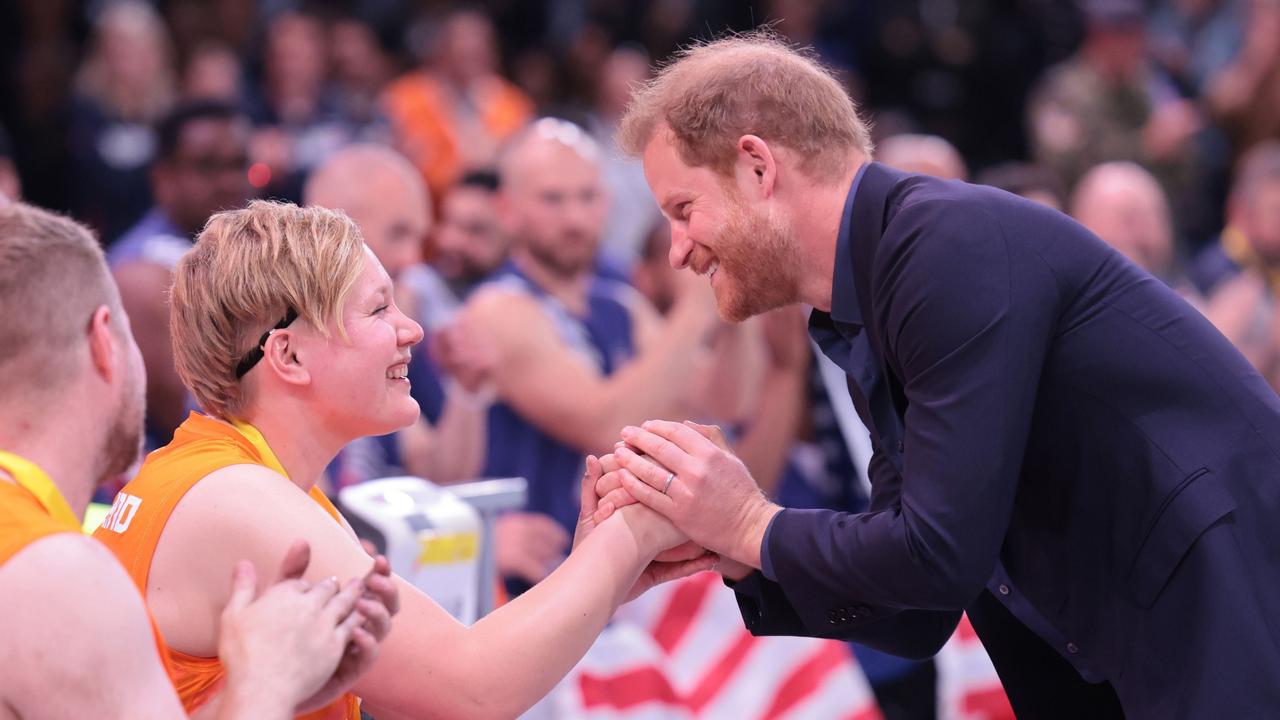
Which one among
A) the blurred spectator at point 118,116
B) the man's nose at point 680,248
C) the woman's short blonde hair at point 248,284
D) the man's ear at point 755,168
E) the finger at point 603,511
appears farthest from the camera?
the blurred spectator at point 118,116

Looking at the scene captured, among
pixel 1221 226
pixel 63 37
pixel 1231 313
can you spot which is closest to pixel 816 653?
pixel 1231 313

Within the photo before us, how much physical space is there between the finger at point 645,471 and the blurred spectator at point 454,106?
233 inches

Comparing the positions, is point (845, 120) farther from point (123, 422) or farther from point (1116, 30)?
point (1116, 30)

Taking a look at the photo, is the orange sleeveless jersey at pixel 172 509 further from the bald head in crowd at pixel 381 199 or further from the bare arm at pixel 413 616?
the bald head in crowd at pixel 381 199

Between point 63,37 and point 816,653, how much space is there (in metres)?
7.41

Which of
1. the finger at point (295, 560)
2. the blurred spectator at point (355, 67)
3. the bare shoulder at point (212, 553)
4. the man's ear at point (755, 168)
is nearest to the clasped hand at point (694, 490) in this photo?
the man's ear at point (755, 168)

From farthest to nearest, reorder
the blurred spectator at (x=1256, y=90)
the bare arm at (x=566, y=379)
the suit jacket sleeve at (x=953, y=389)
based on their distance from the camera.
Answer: the blurred spectator at (x=1256, y=90) → the bare arm at (x=566, y=379) → the suit jacket sleeve at (x=953, y=389)

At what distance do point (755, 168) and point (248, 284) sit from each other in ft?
2.97

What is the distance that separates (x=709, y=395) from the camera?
20.0 ft

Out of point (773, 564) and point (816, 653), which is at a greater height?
point (773, 564)

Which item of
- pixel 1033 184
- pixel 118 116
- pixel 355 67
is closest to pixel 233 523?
pixel 1033 184

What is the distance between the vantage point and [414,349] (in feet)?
18.5

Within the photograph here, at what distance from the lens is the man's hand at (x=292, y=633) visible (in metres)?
2.04

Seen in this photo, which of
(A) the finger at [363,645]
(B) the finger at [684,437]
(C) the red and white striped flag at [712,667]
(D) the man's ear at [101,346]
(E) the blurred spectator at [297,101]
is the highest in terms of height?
(D) the man's ear at [101,346]
